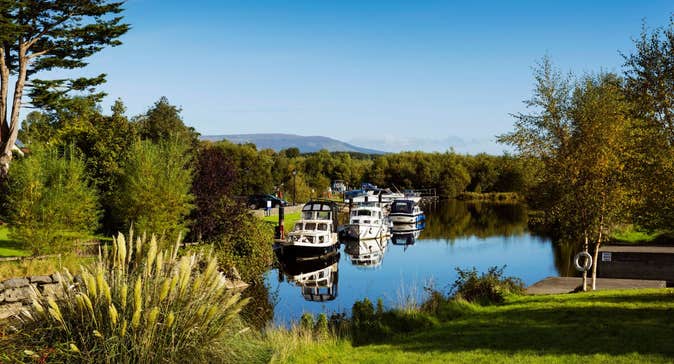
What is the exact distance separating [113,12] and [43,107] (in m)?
6.62

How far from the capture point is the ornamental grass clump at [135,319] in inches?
278

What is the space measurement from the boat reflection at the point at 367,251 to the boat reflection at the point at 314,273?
1555 millimetres

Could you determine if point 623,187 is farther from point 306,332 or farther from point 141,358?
point 141,358

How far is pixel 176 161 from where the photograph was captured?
934 inches

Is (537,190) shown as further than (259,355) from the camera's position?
Yes

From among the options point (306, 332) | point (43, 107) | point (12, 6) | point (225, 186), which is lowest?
point (306, 332)

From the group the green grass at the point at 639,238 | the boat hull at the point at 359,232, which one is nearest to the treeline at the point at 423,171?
the boat hull at the point at 359,232

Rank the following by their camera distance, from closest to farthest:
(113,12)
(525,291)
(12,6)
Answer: (525,291)
(12,6)
(113,12)

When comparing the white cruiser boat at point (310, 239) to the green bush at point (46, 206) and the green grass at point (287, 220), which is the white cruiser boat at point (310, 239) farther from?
the green bush at point (46, 206)

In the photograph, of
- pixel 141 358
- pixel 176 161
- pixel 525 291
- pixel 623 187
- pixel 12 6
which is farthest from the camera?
pixel 12 6

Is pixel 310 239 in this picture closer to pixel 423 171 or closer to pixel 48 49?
pixel 48 49

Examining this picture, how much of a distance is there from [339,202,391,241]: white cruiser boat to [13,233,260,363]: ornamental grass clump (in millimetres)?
34078

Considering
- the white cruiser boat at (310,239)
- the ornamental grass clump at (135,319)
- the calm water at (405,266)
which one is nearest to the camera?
the ornamental grass clump at (135,319)

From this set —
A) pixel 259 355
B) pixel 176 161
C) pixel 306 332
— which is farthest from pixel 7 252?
pixel 259 355
